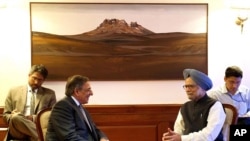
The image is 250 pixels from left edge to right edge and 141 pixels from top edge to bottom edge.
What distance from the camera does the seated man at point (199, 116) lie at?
8.87ft

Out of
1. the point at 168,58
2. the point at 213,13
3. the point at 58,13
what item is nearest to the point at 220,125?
the point at 168,58

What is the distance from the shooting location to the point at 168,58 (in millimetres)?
4391

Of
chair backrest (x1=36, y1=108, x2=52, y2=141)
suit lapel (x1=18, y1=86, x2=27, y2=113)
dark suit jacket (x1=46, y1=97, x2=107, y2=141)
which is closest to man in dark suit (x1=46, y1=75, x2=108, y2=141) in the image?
dark suit jacket (x1=46, y1=97, x2=107, y2=141)

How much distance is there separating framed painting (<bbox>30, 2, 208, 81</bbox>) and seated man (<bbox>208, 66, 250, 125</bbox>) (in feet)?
2.40

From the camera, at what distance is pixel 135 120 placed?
4.40 metres

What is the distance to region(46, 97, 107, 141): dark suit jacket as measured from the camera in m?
2.74

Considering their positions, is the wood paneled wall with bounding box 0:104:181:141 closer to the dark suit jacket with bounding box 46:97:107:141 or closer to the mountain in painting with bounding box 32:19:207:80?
the mountain in painting with bounding box 32:19:207:80

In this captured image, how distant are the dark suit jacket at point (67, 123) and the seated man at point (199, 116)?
634mm

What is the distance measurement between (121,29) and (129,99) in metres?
0.82

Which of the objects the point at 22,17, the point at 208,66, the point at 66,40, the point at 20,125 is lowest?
the point at 20,125

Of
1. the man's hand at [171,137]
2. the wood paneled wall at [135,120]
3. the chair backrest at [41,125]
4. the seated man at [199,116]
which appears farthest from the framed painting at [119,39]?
the man's hand at [171,137]

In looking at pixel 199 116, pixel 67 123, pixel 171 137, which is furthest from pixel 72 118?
pixel 199 116

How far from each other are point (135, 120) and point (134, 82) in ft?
1.46

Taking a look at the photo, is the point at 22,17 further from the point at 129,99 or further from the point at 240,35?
the point at 240,35
